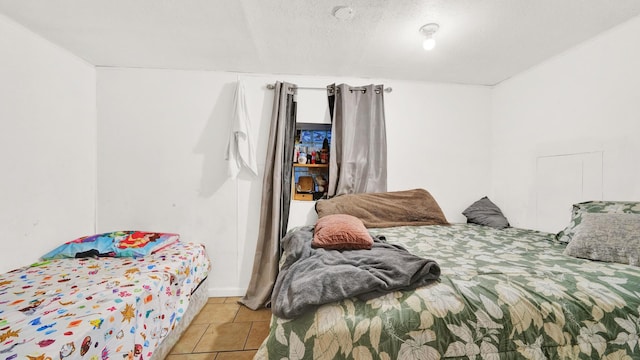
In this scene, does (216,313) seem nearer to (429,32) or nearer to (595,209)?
(429,32)

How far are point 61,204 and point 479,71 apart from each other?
4096 mm

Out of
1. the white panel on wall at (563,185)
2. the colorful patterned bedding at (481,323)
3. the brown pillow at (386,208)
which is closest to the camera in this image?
the colorful patterned bedding at (481,323)

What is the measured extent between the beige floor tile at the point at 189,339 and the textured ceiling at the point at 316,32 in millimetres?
2337

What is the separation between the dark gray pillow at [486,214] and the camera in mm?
2473

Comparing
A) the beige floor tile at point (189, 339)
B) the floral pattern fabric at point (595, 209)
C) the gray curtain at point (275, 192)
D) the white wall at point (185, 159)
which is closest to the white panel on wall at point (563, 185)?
the floral pattern fabric at point (595, 209)

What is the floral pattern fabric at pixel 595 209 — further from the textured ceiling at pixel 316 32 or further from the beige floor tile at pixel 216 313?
the beige floor tile at pixel 216 313

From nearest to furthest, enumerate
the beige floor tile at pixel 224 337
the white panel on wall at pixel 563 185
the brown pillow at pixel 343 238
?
the brown pillow at pixel 343 238 → the beige floor tile at pixel 224 337 → the white panel on wall at pixel 563 185

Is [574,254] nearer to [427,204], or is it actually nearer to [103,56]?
[427,204]

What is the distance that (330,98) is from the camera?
2643 mm

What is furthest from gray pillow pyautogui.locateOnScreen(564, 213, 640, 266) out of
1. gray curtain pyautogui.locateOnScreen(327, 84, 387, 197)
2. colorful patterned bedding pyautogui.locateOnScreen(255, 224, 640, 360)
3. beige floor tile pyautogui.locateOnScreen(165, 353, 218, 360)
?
beige floor tile pyautogui.locateOnScreen(165, 353, 218, 360)

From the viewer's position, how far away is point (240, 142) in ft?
8.00

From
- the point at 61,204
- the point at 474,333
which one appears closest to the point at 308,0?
the point at 474,333

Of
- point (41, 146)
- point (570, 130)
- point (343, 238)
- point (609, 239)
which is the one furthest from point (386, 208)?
point (41, 146)

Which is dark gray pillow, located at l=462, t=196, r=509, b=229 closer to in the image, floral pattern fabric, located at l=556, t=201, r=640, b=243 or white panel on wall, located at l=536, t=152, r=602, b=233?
white panel on wall, located at l=536, t=152, r=602, b=233
